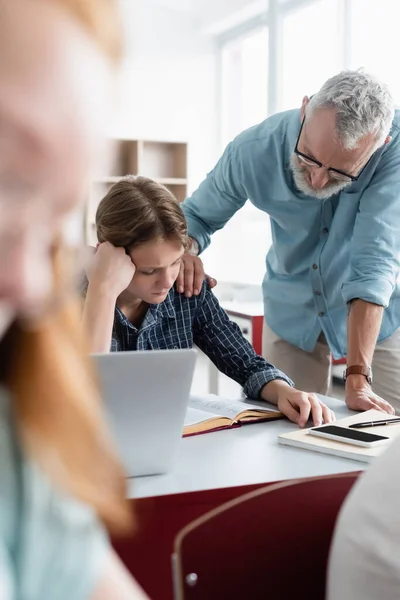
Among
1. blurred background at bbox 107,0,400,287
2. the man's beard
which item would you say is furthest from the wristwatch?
blurred background at bbox 107,0,400,287

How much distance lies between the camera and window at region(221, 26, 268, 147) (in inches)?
244

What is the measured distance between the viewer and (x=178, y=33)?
6473 mm

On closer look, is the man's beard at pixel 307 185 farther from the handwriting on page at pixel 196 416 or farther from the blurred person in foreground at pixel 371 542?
the blurred person in foreground at pixel 371 542

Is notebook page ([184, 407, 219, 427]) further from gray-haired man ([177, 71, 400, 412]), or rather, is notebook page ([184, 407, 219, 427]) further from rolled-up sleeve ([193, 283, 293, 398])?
gray-haired man ([177, 71, 400, 412])

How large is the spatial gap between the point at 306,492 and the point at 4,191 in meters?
0.73

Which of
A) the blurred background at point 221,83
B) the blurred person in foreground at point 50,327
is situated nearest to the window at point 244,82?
the blurred background at point 221,83

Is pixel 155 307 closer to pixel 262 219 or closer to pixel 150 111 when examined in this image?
pixel 262 219

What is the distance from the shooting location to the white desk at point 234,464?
129 cm

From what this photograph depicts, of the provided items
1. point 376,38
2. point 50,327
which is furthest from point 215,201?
point 376,38

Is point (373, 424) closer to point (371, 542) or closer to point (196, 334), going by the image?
point (196, 334)

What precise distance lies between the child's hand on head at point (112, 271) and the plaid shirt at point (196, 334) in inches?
4.2

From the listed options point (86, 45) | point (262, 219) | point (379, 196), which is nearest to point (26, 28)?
point (86, 45)

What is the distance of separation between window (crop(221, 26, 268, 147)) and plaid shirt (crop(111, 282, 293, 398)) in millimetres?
4163

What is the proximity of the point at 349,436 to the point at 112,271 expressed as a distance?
78 centimetres
